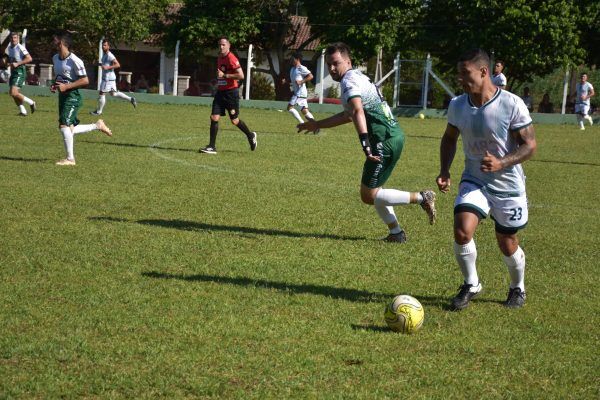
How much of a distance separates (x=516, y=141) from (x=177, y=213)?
188 inches

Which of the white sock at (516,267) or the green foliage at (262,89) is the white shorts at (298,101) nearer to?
the white sock at (516,267)

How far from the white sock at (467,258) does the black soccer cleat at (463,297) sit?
1.8 inches

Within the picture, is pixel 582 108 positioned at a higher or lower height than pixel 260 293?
higher

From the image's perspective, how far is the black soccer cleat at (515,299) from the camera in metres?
6.70

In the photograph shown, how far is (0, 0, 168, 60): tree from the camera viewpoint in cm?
4741

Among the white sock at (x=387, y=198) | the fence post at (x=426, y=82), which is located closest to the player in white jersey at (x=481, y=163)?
the white sock at (x=387, y=198)

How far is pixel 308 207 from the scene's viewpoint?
1109 cm

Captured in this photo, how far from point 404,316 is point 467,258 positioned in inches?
41.1

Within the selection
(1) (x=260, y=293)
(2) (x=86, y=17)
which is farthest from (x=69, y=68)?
(2) (x=86, y=17)

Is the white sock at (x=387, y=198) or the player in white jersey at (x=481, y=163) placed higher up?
the player in white jersey at (x=481, y=163)

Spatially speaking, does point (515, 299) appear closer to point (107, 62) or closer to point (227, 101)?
point (227, 101)

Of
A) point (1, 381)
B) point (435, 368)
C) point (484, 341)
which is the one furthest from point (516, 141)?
point (1, 381)

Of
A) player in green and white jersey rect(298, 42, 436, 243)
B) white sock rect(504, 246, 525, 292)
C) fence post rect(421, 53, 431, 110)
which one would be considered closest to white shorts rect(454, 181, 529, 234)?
white sock rect(504, 246, 525, 292)

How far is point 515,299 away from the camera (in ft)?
22.1
